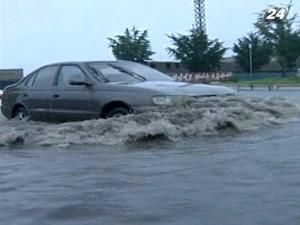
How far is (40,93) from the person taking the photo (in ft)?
40.0

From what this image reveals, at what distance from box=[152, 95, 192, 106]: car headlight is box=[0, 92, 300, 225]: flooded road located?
Result: 295mm

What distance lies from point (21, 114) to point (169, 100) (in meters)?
3.50

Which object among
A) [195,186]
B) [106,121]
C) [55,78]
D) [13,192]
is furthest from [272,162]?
[55,78]

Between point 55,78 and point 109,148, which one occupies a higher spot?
point 55,78

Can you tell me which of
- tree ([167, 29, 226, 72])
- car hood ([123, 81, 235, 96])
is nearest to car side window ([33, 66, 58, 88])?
car hood ([123, 81, 235, 96])

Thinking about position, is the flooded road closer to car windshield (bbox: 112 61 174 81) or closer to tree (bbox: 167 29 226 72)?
car windshield (bbox: 112 61 174 81)

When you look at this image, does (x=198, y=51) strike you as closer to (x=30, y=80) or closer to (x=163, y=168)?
(x=30, y=80)

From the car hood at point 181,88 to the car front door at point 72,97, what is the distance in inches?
31.9

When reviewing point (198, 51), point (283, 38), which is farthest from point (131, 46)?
point (283, 38)

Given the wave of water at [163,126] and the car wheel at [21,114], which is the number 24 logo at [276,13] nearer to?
the car wheel at [21,114]

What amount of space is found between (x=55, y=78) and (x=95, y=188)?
5979 mm

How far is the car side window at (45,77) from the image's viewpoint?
12.1 metres

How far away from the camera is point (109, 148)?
28.8 ft

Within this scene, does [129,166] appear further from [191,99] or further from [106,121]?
[191,99]
